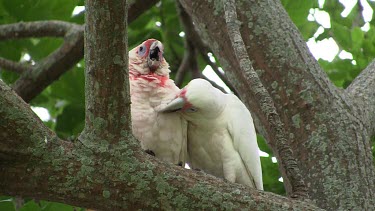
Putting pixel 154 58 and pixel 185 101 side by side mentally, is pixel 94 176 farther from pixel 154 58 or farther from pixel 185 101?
pixel 154 58

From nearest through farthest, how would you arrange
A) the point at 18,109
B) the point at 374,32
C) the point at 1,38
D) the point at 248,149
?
1. the point at 18,109
2. the point at 248,149
3. the point at 374,32
4. the point at 1,38

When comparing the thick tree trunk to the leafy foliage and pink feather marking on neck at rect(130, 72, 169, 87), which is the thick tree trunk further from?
the leafy foliage

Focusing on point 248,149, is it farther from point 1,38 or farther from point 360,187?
point 1,38

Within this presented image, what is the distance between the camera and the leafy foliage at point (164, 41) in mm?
3352

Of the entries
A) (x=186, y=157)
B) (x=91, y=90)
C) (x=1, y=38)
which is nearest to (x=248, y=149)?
(x=186, y=157)

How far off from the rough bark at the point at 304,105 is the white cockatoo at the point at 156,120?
0.33 m

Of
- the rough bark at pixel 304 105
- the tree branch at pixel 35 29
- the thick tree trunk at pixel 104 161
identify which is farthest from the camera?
the tree branch at pixel 35 29

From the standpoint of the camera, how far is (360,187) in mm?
2531

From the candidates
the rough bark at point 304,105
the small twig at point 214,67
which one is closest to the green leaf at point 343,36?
the rough bark at point 304,105

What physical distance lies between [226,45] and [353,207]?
886 mm

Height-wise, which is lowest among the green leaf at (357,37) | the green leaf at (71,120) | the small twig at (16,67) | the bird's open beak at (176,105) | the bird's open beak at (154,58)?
the bird's open beak at (176,105)

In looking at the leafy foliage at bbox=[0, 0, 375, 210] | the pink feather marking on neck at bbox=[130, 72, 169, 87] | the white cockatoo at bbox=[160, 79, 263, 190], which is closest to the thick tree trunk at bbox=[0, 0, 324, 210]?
the white cockatoo at bbox=[160, 79, 263, 190]

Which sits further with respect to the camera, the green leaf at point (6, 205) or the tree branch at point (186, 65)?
the tree branch at point (186, 65)

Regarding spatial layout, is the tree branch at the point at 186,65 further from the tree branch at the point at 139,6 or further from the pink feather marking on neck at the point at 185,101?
the pink feather marking on neck at the point at 185,101
